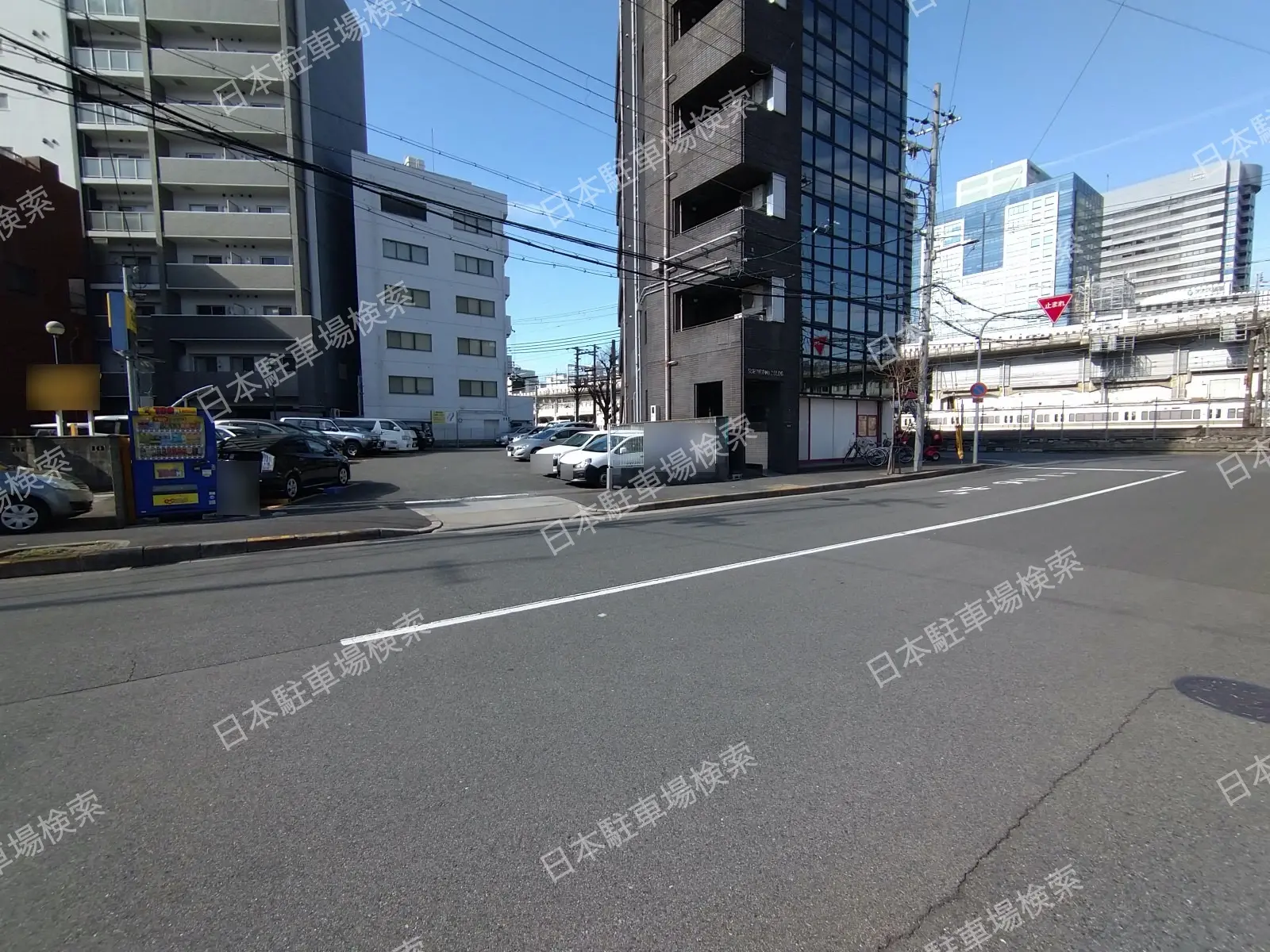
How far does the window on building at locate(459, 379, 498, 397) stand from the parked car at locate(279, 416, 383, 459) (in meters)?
13.9

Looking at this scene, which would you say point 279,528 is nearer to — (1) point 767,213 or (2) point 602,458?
(2) point 602,458

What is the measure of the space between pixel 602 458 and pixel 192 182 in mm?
32204

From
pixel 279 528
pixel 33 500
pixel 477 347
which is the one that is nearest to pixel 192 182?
pixel 477 347

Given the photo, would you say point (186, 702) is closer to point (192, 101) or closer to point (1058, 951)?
point (1058, 951)

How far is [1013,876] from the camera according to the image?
2188mm

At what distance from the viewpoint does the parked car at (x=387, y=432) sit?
26.9m

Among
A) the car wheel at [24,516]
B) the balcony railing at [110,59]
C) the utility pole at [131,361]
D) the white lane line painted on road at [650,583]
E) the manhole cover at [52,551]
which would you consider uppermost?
the balcony railing at [110,59]

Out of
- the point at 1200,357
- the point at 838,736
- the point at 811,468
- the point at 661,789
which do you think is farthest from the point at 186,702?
the point at 1200,357

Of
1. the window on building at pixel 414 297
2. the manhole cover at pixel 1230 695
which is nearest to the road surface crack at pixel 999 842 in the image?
the manhole cover at pixel 1230 695

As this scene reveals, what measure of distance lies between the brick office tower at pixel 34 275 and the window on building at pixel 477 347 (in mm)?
19756

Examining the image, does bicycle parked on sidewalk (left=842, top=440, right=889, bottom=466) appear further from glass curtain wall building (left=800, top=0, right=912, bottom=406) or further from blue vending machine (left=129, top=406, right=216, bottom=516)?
blue vending machine (left=129, top=406, right=216, bottom=516)

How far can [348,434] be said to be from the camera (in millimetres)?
25281

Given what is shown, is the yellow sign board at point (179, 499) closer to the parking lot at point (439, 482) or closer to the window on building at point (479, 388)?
the parking lot at point (439, 482)

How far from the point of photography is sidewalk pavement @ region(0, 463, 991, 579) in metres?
7.46
